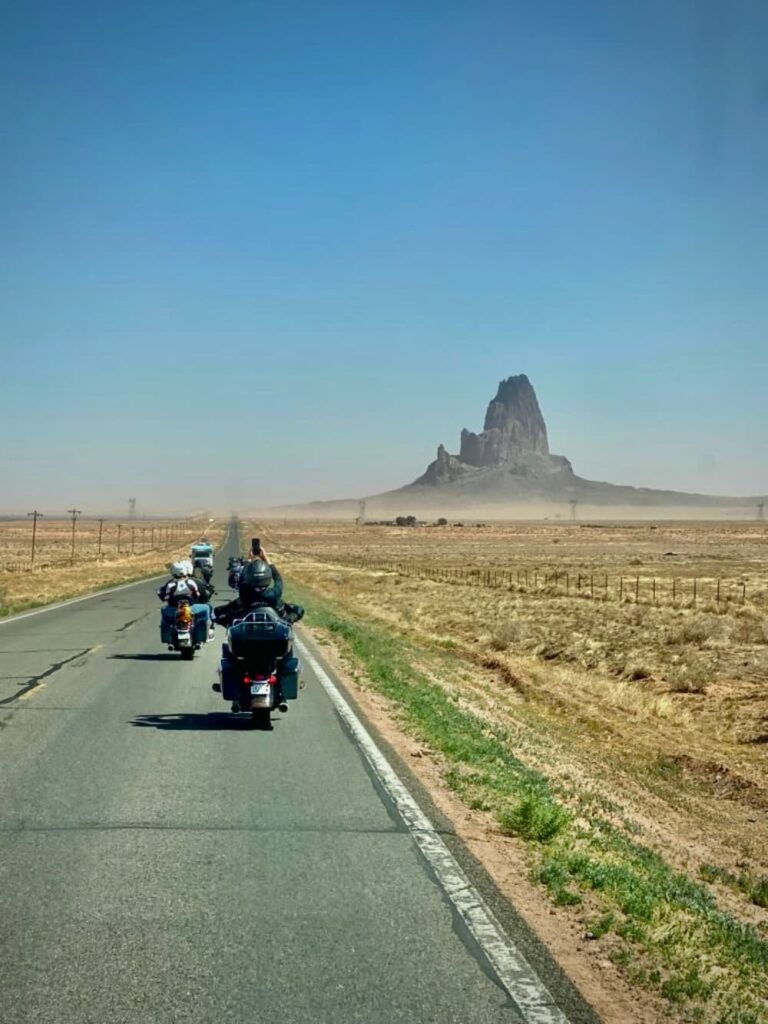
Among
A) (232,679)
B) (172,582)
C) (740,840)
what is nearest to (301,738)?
(232,679)

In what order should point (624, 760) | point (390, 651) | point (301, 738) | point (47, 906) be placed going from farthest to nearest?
point (390, 651) → point (624, 760) → point (301, 738) → point (47, 906)

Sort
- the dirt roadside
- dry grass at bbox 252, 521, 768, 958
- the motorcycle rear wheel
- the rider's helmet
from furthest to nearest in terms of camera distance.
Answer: the rider's helmet
the motorcycle rear wheel
dry grass at bbox 252, 521, 768, 958
the dirt roadside

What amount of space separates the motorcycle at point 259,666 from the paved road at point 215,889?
1.26 ft

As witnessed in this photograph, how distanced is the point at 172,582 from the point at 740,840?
11.6m

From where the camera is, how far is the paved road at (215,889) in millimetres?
4973

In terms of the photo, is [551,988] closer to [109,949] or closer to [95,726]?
[109,949]

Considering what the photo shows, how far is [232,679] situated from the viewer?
40.7ft

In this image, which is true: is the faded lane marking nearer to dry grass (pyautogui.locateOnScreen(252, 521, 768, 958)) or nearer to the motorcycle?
the motorcycle

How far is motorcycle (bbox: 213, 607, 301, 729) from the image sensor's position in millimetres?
12227

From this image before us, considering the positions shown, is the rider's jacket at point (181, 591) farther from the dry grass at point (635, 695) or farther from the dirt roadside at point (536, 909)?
the dirt roadside at point (536, 909)

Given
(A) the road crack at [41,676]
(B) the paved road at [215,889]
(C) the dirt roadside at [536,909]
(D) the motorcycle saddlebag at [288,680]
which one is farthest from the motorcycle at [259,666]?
(A) the road crack at [41,676]

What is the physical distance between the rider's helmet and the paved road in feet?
5.34

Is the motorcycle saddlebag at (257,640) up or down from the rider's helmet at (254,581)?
down

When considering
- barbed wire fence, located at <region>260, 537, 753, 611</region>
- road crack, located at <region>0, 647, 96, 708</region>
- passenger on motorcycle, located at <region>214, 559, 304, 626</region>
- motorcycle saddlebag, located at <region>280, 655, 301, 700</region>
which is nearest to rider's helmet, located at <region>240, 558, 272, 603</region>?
passenger on motorcycle, located at <region>214, 559, 304, 626</region>
